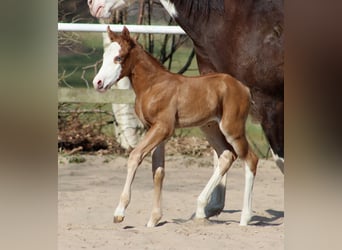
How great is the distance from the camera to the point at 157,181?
15.6 ft

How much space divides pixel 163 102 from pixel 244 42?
537 millimetres

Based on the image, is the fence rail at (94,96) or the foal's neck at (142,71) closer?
the foal's neck at (142,71)

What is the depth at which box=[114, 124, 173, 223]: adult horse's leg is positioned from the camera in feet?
15.3

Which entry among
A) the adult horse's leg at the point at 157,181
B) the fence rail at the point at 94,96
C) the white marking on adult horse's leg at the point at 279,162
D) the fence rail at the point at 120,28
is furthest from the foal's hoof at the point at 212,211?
the fence rail at the point at 120,28

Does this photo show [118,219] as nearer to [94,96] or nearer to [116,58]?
[94,96]

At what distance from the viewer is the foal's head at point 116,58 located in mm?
4668

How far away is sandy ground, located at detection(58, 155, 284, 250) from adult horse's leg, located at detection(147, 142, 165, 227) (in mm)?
32

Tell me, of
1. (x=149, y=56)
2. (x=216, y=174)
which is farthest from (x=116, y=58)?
(x=216, y=174)

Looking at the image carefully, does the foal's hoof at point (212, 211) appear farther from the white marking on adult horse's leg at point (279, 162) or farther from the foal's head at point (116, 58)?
the foal's head at point (116, 58)

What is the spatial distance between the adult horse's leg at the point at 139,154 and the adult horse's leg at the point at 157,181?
75 mm
